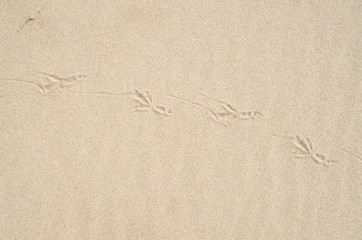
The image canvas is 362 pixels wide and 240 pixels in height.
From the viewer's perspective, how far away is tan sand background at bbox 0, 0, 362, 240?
2.36 meters

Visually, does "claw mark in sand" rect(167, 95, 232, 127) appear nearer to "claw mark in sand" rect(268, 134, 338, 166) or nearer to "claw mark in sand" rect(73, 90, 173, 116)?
"claw mark in sand" rect(73, 90, 173, 116)

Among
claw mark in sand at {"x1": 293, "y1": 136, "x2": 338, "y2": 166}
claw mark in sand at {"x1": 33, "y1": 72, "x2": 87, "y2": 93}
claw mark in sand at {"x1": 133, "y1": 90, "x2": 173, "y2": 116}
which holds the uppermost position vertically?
claw mark in sand at {"x1": 33, "y1": 72, "x2": 87, "y2": 93}

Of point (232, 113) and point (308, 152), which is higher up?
point (232, 113)

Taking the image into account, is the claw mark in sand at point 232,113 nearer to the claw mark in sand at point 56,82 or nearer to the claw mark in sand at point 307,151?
the claw mark in sand at point 307,151

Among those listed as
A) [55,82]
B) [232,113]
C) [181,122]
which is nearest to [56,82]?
[55,82]

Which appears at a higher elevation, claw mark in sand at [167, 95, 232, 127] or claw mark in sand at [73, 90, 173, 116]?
claw mark in sand at [73, 90, 173, 116]

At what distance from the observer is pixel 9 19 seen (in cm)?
242

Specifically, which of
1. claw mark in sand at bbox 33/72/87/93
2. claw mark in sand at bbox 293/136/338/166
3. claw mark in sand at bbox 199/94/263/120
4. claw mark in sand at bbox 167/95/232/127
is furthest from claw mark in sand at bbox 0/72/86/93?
claw mark in sand at bbox 293/136/338/166

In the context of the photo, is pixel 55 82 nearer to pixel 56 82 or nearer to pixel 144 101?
pixel 56 82

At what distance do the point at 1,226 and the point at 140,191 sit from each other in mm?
1067

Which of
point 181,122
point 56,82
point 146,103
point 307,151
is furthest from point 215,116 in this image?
point 56,82

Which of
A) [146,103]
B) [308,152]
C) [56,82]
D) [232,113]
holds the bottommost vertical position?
[308,152]

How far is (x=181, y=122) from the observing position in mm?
2410

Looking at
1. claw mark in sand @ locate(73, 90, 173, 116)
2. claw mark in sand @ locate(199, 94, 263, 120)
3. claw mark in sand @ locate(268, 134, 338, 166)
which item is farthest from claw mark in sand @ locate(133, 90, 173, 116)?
claw mark in sand @ locate(268, 134, 338, 166)
